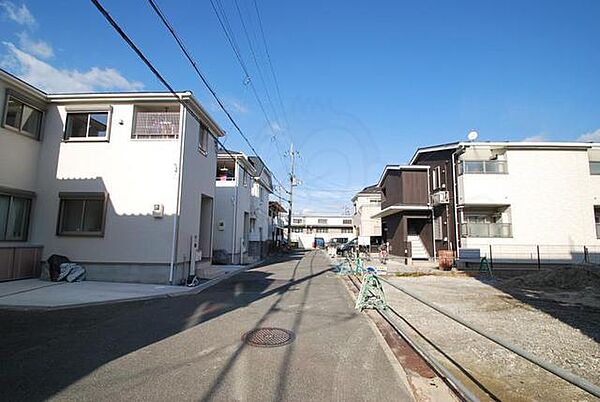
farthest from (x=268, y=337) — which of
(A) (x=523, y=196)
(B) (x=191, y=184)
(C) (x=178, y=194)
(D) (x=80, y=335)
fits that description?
(A) (x=523, y=196)

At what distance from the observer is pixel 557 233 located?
18.3 metres

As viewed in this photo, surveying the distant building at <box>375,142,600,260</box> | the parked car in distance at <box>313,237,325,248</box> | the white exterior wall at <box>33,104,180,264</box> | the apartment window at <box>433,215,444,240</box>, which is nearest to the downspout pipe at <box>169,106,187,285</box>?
the white exterior wall at <box>33,104,180,264</box>

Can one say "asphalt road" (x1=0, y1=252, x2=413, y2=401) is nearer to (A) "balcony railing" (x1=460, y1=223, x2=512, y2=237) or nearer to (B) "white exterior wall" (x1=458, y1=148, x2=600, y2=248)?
(A) "balcony railing" (x1=460, y1=223, x2=512, y2=237)

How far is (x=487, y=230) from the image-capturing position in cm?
1825

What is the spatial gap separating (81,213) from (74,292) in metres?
3.49

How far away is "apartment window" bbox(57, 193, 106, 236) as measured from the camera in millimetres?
10820

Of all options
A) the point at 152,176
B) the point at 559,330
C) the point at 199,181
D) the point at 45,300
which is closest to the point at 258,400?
the point at 559,330

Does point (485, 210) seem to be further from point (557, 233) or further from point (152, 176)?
point (152, 176)

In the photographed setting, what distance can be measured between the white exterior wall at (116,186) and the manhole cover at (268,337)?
20.1ft

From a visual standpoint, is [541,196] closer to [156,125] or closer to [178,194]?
[178,194]

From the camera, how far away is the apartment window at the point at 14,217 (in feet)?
32.4

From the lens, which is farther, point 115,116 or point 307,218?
point 307,218

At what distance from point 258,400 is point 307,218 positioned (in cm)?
5278

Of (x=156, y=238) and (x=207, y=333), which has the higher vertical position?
(x=156, y=238)
